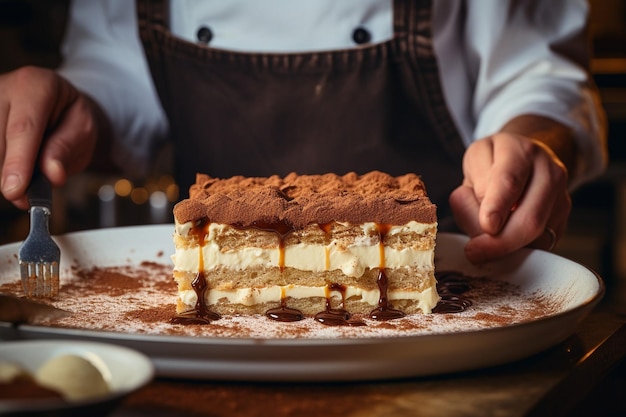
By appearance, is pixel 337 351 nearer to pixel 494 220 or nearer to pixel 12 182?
pixel 494 220

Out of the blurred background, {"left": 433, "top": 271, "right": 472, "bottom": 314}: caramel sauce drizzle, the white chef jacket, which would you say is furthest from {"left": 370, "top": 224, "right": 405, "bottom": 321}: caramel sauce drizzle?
the blurred background

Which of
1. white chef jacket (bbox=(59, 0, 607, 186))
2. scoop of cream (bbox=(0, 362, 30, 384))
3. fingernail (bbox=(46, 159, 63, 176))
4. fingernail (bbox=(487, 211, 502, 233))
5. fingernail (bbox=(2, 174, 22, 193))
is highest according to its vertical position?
white chef jacket (bbox=(59, 0, 607, 186))

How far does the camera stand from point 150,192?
4.73m

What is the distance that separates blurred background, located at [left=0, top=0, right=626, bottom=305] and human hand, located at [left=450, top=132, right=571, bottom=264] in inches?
104

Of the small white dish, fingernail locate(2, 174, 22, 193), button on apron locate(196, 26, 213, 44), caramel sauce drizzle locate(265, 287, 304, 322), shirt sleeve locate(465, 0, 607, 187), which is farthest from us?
button on apron locate(196, 26, 213, 44)

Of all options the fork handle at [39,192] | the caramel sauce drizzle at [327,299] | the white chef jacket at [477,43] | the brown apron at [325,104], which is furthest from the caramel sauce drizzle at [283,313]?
the white chef jacket at [477,43]

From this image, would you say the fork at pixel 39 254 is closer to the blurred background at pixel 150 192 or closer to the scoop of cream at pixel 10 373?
the scoop of cream at pixel 10 373

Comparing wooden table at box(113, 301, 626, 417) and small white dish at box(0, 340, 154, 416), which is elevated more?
small white dish at box(0, 340, 154, 416)

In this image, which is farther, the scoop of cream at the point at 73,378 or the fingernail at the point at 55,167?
the fingernail at the point at 55,167

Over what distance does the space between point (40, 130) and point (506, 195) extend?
125 centimetres

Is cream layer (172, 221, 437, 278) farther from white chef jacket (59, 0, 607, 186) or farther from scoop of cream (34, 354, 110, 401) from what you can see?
white chef jacket (59, 0, 607, 186)

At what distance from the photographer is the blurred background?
15.3 feet

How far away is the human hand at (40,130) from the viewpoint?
211 centimetres

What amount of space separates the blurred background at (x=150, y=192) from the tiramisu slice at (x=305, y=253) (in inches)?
105
